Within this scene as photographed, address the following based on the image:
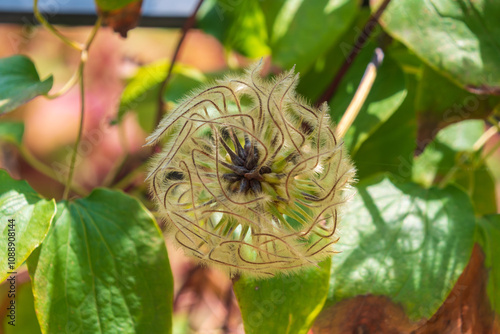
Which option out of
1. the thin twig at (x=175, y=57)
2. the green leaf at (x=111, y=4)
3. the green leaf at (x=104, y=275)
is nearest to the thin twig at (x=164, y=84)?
the thin twig at (x=175, y=57)

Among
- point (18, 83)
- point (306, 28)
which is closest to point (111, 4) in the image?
point (18, 83)

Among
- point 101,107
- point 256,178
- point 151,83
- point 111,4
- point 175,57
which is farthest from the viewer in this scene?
point 101,107

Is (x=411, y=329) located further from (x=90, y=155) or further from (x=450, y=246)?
(x=90, y=155)

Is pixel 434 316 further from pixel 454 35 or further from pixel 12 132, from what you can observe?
pixel 12 132

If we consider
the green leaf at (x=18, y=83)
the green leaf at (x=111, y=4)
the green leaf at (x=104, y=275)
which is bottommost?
the green leaf at (x=104, y=275)

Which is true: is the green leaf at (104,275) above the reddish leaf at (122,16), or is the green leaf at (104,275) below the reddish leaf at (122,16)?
below

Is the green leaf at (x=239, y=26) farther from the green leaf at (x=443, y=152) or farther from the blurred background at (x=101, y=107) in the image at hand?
the green leaf at (x=443, y=152)
